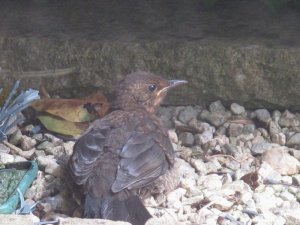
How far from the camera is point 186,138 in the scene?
22.5 ft

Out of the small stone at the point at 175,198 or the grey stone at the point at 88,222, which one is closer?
the grey stone at the point at 88,222

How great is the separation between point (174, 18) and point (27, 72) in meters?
1.23

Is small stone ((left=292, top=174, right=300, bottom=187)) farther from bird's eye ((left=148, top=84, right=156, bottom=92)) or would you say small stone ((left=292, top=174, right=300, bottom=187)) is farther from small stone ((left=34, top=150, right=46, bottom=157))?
small stone ((left=34, top=150, right=46, bottom=157))

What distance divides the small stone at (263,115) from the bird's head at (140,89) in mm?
690

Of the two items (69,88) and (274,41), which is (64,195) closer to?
(69,88)

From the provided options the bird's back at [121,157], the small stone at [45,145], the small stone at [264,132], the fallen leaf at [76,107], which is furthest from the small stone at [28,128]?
the small stone at [264,132]

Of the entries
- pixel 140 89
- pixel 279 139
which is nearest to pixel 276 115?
pixel 279 139

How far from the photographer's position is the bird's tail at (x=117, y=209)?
5559 mm

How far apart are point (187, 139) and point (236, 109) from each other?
0.53 metres

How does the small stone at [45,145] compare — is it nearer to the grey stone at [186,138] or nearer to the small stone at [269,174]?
the grey stone at [186,138]

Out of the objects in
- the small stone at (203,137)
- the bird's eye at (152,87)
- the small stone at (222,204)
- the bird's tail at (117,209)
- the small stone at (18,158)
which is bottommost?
the small stone at (203,137)

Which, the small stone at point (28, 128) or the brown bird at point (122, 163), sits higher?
the brown bird at point (122, 163)

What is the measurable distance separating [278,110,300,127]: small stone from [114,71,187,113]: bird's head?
812 mm

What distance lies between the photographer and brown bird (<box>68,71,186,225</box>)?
568cm
